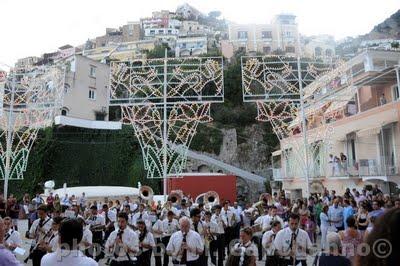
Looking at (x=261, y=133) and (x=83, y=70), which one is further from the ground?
(x=83, y=70)

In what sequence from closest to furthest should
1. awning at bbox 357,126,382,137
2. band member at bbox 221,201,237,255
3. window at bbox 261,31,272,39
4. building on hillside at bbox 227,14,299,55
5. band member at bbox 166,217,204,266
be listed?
band member at bbox 166,217,204,266, band member at bbox 221,201,237,255, awning at bbox 357,126,382,137, building on hillside at bbox 227,14,299,55, window at bbox 261,31,272,39

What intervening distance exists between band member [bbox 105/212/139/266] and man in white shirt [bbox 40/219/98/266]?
13.9 feet

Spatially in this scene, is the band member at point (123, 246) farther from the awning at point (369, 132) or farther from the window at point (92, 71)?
the window at point (92, 71)

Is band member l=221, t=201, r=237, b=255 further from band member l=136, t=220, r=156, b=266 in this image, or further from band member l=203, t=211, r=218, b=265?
band member l=136, t=220, r=156, b=266

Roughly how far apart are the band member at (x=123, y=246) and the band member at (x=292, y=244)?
296cm

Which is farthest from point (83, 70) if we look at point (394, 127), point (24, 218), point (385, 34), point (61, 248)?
point (385, 34)

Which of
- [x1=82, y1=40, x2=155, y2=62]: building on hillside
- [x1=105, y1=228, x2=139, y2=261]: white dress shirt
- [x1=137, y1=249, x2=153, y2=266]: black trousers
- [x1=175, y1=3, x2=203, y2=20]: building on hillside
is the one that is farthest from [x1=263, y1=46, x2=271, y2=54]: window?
[x1=105, y1=228, x2=139, y2=261]: white dress shirt

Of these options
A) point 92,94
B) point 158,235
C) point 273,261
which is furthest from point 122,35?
point 273,261

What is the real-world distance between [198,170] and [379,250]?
41.7m

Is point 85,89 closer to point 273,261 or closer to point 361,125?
point 361,125

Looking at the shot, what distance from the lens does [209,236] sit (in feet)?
35.9

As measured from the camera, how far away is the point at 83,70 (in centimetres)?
4019

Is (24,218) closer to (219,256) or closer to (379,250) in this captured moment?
(219,256)

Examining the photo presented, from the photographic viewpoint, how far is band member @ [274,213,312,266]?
832cm
